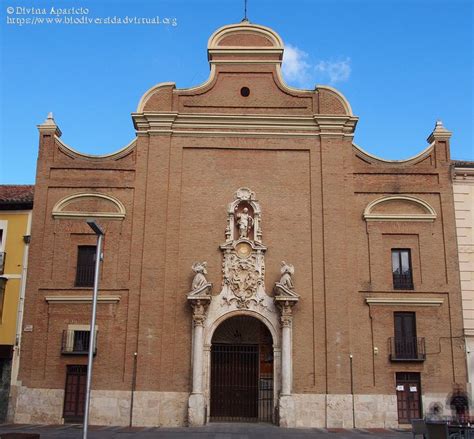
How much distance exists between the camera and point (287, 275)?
23766 mm

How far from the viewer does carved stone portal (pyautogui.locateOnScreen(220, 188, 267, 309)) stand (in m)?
24.0

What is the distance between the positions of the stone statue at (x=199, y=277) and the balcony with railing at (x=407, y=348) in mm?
7695

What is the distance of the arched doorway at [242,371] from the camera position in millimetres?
23781

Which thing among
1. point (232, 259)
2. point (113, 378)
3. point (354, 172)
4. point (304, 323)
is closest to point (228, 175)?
point (232, 259)

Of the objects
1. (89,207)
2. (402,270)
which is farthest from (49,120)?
(402,270)

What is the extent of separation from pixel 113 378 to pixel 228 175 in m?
9.45

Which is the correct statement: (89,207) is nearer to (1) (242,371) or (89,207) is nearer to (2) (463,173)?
(1) (242,371)

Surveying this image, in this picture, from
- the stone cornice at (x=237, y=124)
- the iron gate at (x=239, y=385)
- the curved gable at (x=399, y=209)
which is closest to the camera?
the iron gate at (x=239, y=385)

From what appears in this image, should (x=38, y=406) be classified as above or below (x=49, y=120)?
below

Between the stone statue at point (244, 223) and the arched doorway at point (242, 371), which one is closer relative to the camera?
the arched doorway at point (242, 371)

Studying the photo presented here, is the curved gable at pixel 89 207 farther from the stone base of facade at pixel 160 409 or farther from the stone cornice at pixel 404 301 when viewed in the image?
the stone cornice at pixel 404 301

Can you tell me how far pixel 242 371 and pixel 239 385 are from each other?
0.56 metres

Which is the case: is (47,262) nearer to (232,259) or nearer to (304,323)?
(232,259)

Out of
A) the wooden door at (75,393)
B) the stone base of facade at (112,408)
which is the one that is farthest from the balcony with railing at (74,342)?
the stone base of facade at (112,408)
